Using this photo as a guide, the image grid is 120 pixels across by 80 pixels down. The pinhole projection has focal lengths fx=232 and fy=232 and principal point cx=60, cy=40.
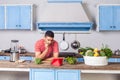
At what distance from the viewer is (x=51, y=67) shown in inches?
109

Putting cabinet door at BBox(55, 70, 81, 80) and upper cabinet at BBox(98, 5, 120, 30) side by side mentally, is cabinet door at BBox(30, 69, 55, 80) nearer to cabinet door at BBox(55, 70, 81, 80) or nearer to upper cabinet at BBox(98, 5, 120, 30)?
cabinet door at BBox(55, 70, 81, 80)

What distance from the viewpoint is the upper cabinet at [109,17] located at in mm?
5332

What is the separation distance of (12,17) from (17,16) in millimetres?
122

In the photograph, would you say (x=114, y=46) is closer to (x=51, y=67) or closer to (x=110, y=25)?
(x=110, y=25)

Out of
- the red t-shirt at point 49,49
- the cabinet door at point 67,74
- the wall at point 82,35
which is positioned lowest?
the cabinet door at point 67,74

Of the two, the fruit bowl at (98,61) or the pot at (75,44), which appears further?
the pot at (75,44)

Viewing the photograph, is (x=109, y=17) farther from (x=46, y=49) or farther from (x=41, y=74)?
(x=41, y=74)

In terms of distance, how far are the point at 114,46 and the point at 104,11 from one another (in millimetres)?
931

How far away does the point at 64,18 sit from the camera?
5.21 m

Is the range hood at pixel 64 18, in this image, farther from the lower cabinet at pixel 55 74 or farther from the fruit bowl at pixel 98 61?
the lower cabinet at pixel 55 74

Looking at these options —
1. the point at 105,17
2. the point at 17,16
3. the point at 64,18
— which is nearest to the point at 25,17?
the point at 17,16

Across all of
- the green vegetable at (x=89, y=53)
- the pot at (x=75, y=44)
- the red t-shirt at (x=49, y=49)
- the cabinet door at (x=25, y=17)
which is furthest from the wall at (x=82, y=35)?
the green vegetable at (x=89, y=53)

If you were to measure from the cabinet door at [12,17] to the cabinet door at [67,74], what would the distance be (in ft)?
9.76

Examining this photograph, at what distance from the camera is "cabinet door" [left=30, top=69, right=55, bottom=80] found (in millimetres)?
2783
